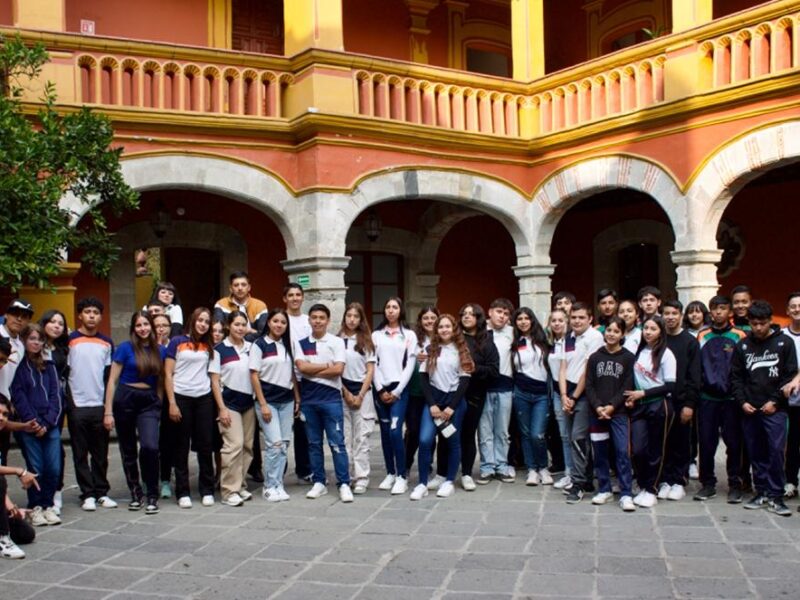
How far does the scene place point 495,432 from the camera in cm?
762

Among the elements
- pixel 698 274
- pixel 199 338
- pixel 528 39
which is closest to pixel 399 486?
pixel 199 338

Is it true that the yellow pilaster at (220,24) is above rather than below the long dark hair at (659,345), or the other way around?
above

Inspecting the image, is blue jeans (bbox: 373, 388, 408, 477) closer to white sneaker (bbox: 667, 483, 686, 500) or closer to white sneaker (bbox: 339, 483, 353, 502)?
white sneaker (bbox: 339, 483, 353, 502)

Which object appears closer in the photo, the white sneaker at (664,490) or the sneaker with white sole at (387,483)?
the white sneaker at (664,490)

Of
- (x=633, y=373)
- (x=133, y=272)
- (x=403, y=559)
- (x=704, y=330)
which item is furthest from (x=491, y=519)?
(x=133, y=272)

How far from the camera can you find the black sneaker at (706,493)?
6.76 metres

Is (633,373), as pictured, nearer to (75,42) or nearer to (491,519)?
(491,519)

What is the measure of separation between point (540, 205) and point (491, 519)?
6.83m

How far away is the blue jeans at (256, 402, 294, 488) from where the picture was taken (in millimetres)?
6965

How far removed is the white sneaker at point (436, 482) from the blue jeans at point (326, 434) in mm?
722

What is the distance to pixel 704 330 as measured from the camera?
722 cm

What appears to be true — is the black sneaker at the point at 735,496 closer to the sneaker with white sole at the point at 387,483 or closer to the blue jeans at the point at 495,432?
the blue jeans at the point at 495,432

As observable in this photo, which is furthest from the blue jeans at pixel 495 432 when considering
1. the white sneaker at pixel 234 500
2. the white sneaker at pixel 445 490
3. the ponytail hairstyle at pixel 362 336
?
the white sneaker at pixel 234 500

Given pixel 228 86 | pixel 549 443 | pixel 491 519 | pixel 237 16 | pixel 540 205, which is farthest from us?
pixel 237 16
